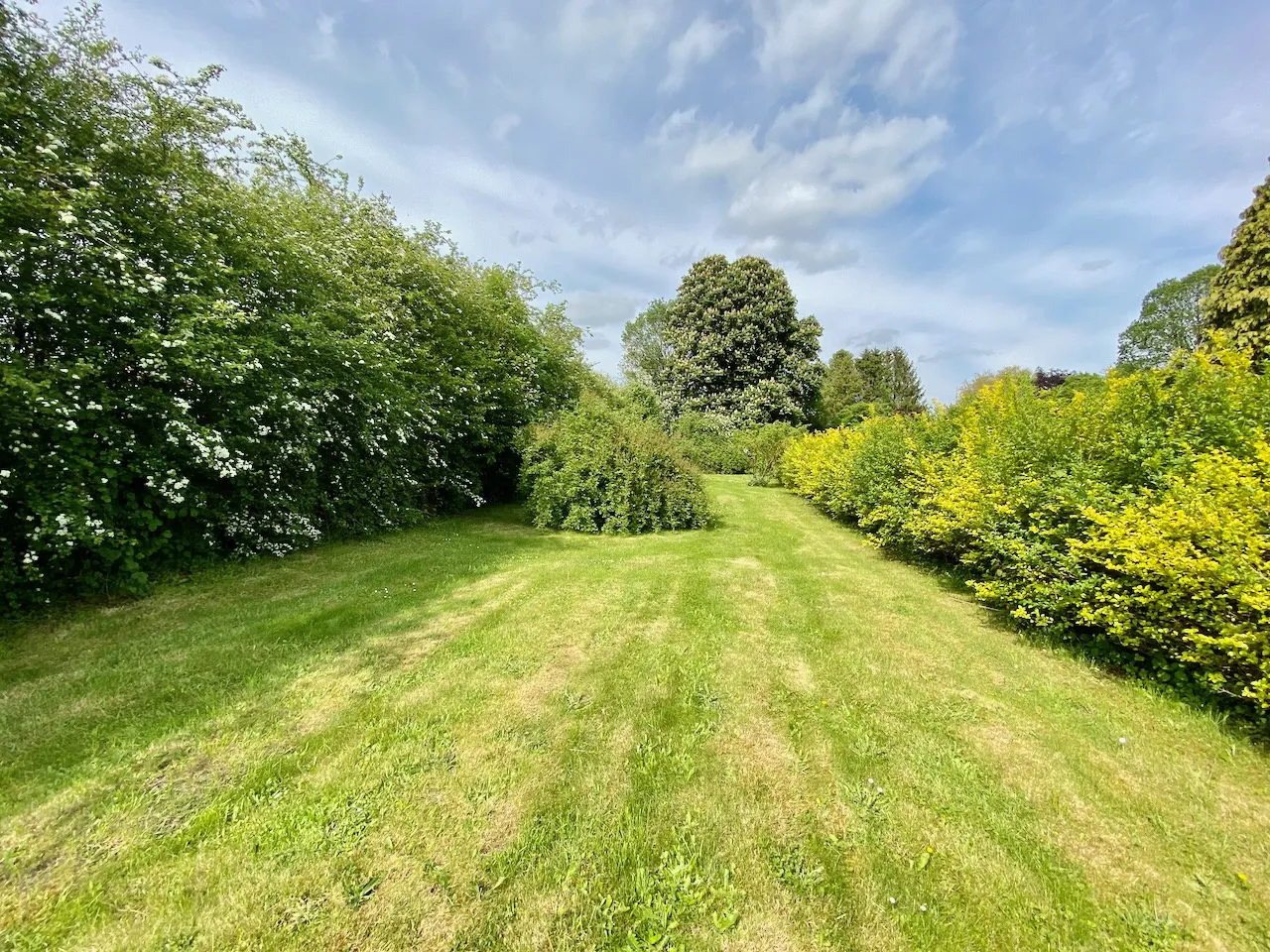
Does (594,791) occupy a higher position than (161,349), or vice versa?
(161,349)

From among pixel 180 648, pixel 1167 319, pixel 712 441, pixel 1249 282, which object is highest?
pixel 1167 319

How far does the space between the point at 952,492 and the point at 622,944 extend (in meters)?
5.80

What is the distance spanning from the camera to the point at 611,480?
9.27 meters

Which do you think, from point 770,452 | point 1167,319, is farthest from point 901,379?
point 770,452

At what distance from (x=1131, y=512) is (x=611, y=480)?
6.93 metres

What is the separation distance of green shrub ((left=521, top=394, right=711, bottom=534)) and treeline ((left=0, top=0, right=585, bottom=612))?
7.85ft

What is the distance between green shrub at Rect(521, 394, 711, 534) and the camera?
30.2 ft

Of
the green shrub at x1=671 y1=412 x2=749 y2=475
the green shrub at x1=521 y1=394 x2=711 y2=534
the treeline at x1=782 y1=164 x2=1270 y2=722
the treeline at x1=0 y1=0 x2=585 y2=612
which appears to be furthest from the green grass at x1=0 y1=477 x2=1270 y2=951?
the green shrub at x1=671 y1=412 x2=749 y2=475

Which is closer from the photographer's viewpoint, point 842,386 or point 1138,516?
point 1138,516

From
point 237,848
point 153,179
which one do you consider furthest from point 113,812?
point 153,179

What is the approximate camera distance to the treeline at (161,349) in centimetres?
422

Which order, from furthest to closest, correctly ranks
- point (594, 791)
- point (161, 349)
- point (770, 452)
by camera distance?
point (770, 452) < point (161, 349) < point (594, 791)

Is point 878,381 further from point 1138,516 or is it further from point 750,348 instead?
point 1138,516

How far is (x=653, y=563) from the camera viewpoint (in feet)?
23.1
